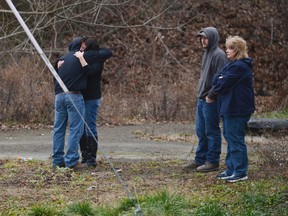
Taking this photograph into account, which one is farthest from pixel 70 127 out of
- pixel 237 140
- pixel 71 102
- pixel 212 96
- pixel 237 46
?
pixel 237 46

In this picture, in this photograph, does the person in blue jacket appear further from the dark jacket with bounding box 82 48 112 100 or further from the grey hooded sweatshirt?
the dark jacket with bounding box 82 48 112 100

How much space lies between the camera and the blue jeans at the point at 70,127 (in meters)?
11.4

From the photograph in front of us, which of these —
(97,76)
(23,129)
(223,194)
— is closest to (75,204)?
(223,194)

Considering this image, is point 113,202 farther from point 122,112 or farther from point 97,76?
point 122,112

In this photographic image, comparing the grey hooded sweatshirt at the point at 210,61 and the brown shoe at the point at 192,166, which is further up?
the grey hooded sweatshirt at the point at 210,61

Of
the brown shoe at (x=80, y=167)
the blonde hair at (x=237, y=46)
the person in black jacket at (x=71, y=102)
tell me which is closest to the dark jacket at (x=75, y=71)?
the person in black jacket at (x=71, y=102)

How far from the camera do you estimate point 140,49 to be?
105ft

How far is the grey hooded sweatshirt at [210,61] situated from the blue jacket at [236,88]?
2.35 feet

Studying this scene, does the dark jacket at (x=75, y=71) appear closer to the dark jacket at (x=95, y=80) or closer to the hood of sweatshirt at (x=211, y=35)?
the dark jacket at (x=95, y=80)

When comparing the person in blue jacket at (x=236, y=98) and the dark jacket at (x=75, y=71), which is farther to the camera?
the dark jacket at (x=75, y=71)

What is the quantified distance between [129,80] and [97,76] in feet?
61.9

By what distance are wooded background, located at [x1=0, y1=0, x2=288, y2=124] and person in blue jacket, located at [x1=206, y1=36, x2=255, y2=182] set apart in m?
9.43

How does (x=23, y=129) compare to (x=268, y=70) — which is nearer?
(x=23, y=129)

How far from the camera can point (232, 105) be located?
1010 cm
